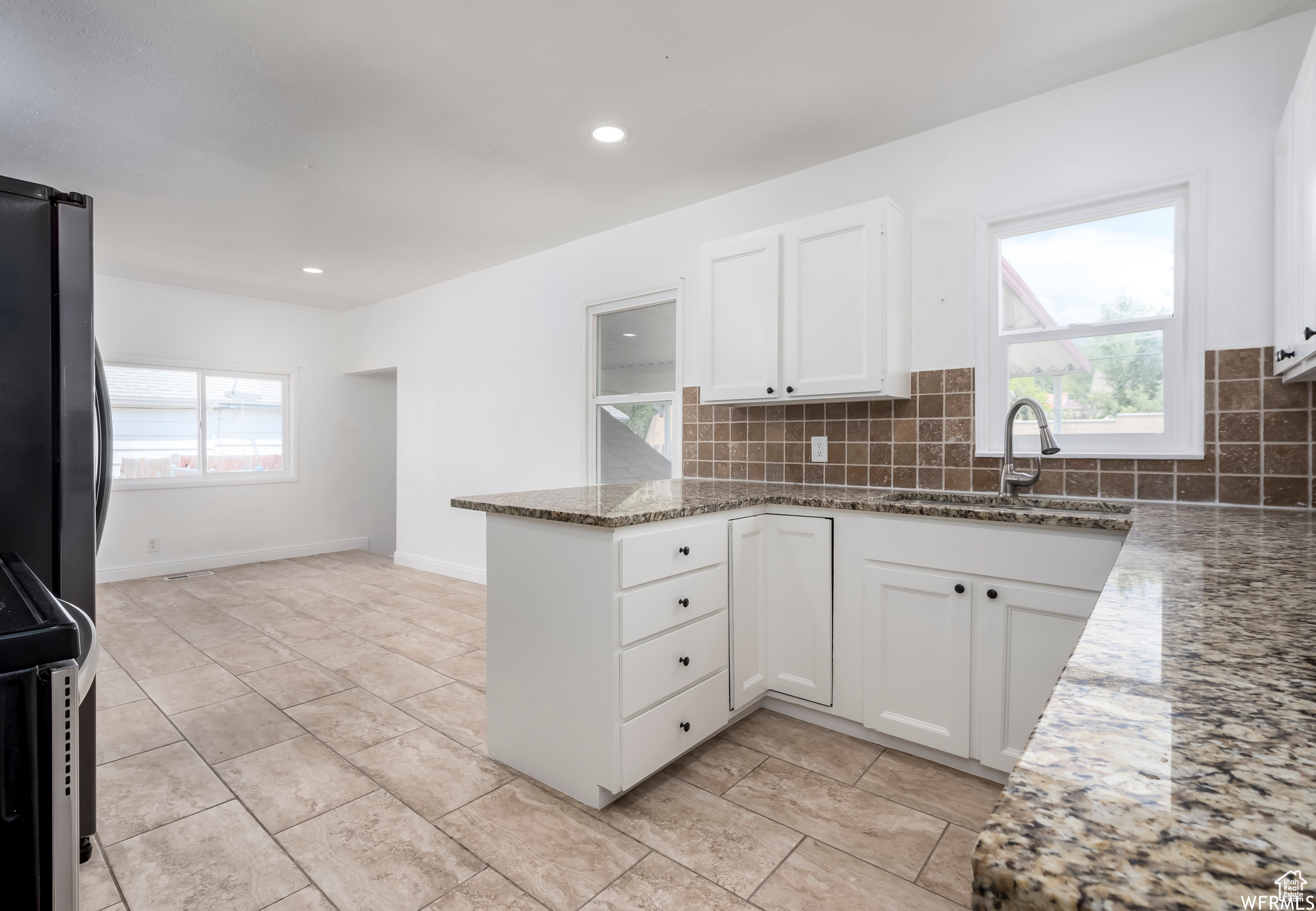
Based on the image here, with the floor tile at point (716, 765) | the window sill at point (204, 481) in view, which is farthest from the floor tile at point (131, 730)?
the window sill at point (204, 481)

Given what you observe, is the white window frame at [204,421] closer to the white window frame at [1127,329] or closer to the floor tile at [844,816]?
the floor tile at [844,816]

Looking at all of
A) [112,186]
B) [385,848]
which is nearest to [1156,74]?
[385,848]

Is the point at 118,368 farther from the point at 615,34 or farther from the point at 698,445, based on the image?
the point at 615,34

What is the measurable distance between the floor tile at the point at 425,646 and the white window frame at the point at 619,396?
1.28m

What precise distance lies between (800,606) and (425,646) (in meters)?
2.17

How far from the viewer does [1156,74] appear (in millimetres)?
2223

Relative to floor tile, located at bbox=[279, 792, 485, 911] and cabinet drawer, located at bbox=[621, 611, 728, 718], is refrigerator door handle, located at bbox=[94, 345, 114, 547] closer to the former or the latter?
floor tile, located at bbox=[279, 792, 485, 911]

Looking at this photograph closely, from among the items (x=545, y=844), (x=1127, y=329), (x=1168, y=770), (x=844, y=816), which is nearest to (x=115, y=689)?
(x=545, y=844)

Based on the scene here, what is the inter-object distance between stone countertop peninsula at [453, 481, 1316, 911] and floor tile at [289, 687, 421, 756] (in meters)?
2.49

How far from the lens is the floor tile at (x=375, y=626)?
3.71 meters

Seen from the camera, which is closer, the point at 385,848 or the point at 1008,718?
the point at 385,848

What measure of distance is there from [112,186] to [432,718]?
3.21 metres

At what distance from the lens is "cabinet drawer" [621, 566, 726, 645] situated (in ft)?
6.27

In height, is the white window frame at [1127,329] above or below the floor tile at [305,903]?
above
